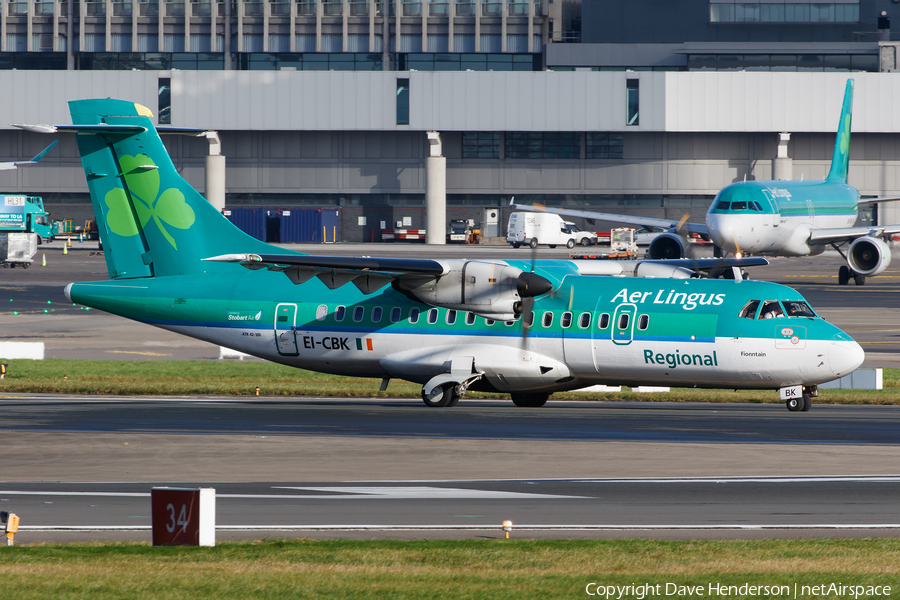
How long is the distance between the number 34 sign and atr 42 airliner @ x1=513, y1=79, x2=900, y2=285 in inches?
1767

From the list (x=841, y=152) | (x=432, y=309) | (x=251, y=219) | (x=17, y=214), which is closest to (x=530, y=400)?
(x=432, y=309)

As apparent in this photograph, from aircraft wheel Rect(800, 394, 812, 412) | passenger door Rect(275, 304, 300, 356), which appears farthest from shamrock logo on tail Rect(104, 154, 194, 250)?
aircraft wheel Rect(800, 394, 812, 412)

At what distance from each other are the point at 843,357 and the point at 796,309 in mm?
1618

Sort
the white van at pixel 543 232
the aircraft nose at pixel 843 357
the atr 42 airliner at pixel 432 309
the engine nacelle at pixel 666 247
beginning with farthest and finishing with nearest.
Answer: the white van at pixel 543 232 → the engine nacelle at pixel 666 247 → the atr 42 airliner at pixel 432 309 → the aircraft nose at pixel 843 357

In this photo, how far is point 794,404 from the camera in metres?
25.7

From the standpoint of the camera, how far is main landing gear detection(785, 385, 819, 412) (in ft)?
83.8

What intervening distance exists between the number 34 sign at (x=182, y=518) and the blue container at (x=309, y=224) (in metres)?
99.0

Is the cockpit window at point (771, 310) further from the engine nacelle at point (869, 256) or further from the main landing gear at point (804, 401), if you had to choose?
the engine nacelle at point (869, 256)

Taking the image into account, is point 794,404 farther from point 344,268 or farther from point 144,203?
point 144,203

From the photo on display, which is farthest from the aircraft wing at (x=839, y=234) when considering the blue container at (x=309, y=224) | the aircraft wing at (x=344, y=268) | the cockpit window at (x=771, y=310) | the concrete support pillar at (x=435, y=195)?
the blue container at (x=309, y=224)

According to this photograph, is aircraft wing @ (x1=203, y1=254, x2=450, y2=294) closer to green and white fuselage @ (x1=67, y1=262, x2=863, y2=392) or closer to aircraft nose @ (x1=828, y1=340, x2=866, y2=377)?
green and white fuselage @ (x1=67, y1=262, x2=863, y2=392)

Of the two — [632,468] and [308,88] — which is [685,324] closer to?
[632,468]

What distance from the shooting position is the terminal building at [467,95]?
107 metres

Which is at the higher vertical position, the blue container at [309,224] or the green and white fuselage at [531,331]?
the blue container at [309,224]
